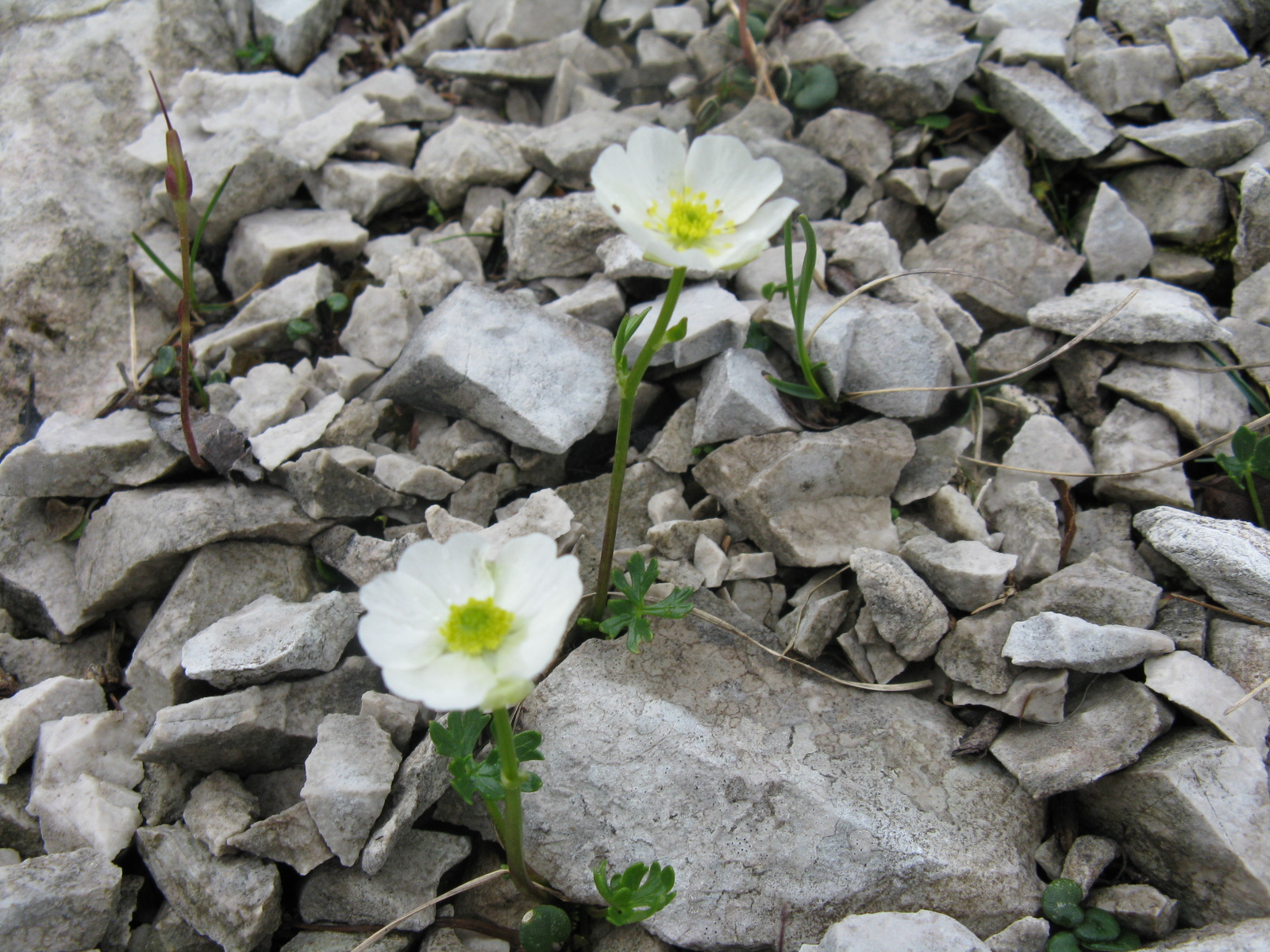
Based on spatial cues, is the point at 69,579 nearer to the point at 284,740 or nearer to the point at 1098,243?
the point at 284,740

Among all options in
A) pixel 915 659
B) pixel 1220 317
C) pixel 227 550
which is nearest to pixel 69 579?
pixel 227 550

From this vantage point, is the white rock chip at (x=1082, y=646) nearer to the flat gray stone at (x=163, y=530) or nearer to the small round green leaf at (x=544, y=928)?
the small round green leaf at (x=544, y=928)

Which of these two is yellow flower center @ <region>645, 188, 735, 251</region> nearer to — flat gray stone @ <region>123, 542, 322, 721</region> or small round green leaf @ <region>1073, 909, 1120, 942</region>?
flat gray stone @ <region>123, 542, 322, 721</region>

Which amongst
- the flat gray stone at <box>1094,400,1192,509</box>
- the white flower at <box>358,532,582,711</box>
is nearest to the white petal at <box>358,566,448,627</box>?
Result: the white flower at <box>358,532,582,711</box>

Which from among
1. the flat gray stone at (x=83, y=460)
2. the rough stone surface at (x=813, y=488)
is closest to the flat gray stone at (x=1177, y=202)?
the rough stone surface at (x=813, y=488)

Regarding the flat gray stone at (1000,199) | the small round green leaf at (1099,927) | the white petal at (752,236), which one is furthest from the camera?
the flat gray stone at (1000,199)
